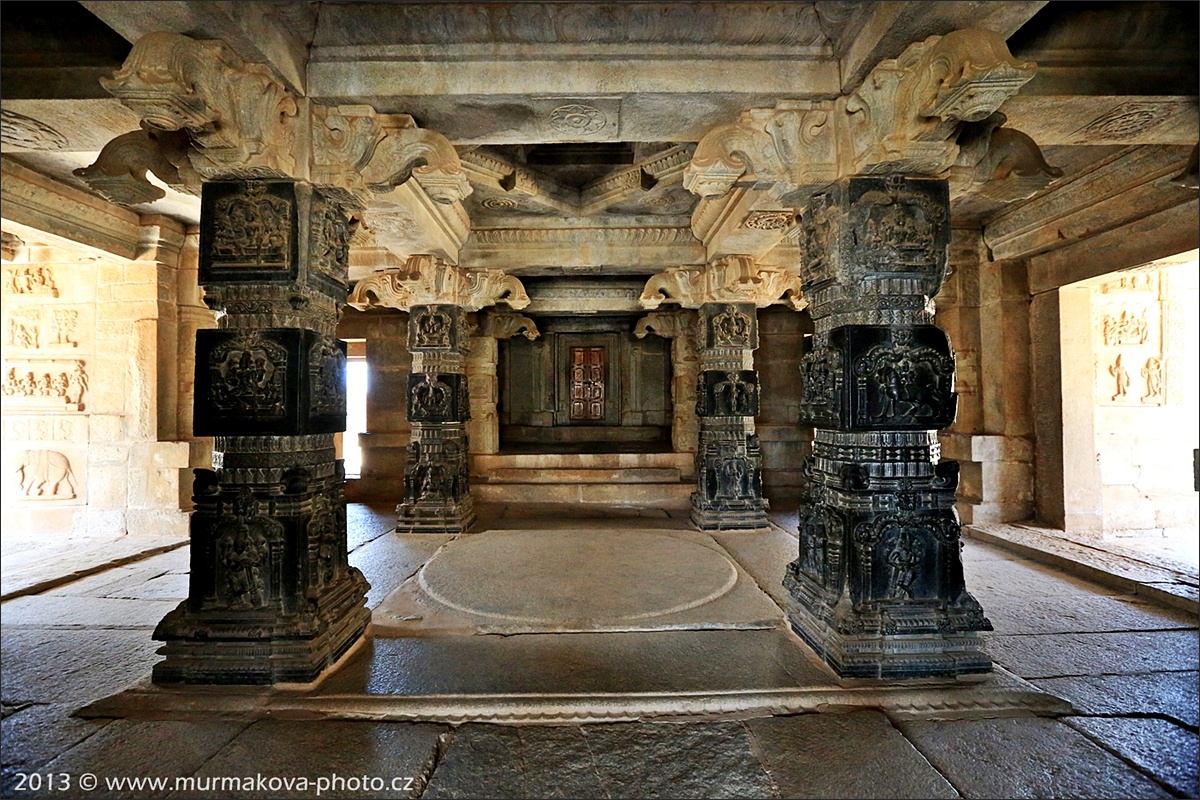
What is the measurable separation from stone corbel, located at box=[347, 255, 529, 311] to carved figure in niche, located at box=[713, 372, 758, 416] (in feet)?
8.55

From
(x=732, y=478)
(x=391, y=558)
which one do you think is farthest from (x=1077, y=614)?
(x=391, y=558)

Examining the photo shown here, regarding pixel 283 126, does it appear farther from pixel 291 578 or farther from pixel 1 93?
pixel 291 578

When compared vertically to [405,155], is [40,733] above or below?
below

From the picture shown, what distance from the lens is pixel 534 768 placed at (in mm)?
1872

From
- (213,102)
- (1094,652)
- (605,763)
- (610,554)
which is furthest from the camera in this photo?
(610,554)

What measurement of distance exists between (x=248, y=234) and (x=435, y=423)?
341 cm

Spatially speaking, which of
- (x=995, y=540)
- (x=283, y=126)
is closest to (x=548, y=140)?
(x=283, y=126)

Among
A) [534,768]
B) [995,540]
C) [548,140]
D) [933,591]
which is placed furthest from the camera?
[995,540]

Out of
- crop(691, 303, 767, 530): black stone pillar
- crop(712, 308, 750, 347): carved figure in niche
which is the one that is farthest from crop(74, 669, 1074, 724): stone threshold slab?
crop(712, 308, 750, 347): carved figure in niche

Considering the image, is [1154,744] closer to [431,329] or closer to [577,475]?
[431,329]

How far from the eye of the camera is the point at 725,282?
5.51 meters

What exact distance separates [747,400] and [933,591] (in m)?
3.40

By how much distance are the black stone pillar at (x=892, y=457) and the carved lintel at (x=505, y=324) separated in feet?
20.1

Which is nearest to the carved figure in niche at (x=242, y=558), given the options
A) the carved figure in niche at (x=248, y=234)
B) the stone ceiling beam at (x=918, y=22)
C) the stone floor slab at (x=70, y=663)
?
the stone floor slab at (x=70, y=663)
